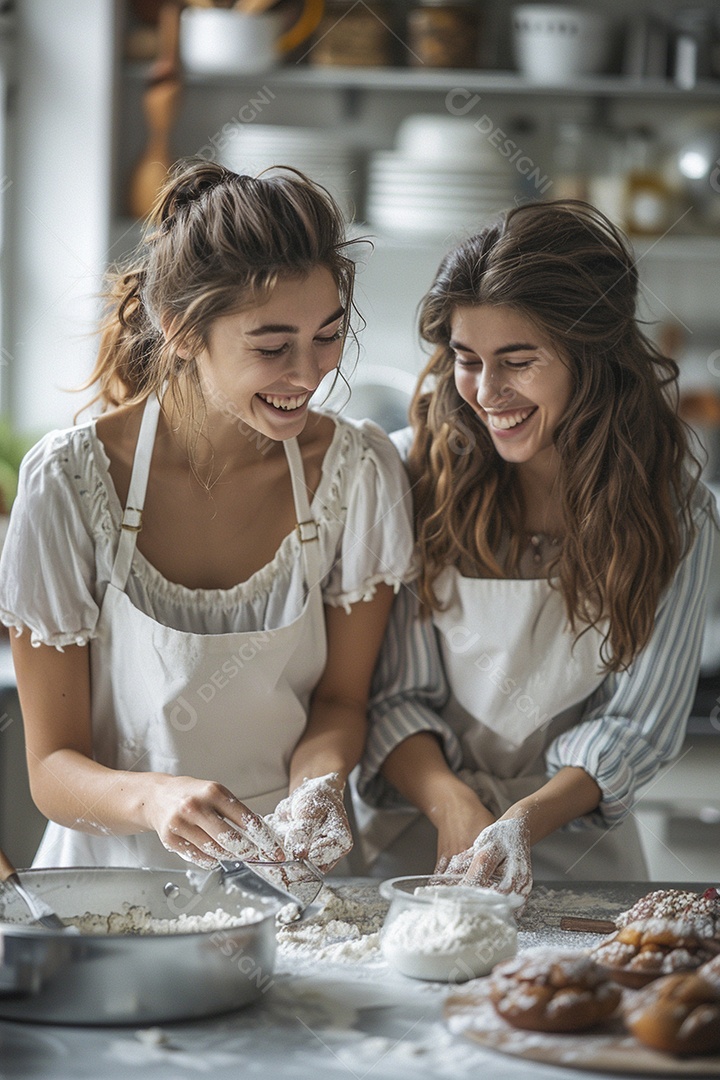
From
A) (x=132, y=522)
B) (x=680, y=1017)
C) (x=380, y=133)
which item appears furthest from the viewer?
(x=380, y=133)

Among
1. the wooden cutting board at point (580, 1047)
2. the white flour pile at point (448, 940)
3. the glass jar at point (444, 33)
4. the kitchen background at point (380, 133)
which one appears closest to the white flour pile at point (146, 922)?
the white flour pile at point (448, 940)

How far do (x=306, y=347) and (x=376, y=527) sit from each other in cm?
27

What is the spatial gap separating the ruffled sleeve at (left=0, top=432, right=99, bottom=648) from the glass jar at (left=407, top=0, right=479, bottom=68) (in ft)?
6.15

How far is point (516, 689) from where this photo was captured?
5.01 feet

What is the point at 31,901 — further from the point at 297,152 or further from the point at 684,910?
the point at 297,152

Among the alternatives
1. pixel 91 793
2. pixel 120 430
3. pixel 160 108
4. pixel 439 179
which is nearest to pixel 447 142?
pixel 439 179

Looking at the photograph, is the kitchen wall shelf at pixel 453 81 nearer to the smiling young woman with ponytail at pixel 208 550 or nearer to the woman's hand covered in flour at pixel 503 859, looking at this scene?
the smiling young woman with ponytail at pixel 208 550

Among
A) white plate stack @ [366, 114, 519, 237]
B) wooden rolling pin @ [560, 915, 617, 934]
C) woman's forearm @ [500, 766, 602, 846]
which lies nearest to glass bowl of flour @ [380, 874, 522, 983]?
wooden rolling pin @ [560, 915, 617, 934]

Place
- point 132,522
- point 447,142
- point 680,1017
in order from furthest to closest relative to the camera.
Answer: point 447,142
point 132,522
point 680,1017

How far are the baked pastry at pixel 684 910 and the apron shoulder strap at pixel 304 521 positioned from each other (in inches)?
20.9

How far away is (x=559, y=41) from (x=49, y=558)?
2.03m

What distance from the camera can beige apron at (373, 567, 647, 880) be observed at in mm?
1528

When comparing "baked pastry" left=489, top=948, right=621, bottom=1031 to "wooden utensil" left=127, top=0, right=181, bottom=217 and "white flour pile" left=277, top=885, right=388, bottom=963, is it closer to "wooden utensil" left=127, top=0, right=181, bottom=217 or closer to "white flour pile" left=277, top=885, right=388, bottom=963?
"white flour pile" left=277, top=885, right=388, bottom=963

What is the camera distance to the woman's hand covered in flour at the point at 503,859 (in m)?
1.25
